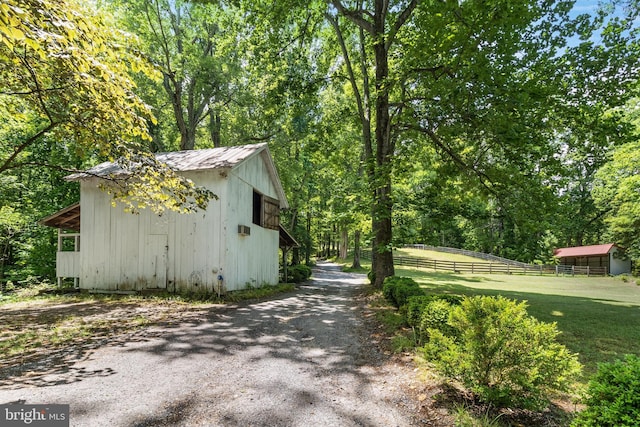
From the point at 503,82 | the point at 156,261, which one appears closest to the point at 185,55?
the point at 156,261

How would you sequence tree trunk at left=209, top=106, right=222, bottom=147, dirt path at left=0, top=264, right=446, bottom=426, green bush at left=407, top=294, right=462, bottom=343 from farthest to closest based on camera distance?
tree trunk at left=209, top=106, right=222, bottom=147, green bush at left=407, top=294, right=462, bottom=343, dirt path at left=0, top=264, right=446, bottom=426

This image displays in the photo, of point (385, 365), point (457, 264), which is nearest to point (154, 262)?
point (385, 365)

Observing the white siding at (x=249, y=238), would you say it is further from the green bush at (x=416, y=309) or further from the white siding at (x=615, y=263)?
the white siding at (x=615, y=263)

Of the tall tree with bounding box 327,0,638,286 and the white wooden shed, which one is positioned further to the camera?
the white wooden shed

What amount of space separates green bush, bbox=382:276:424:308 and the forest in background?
133cm

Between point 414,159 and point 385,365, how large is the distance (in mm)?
11653

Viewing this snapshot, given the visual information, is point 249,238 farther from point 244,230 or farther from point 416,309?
point 416,309

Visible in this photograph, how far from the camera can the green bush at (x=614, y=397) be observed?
78.8 inches

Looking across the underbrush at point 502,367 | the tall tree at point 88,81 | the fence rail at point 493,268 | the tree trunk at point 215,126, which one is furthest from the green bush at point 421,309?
the fence rail at point 493,268

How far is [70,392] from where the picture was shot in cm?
359

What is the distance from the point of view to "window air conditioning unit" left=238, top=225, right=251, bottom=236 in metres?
11.5

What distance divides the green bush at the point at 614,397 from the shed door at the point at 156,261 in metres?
11.5

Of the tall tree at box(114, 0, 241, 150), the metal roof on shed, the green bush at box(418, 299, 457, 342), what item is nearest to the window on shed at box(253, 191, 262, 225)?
the metal roof on shed

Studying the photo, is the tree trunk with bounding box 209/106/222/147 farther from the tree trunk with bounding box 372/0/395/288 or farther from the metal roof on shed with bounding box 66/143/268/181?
the tree trunk with bounding box 372/0/395/288
